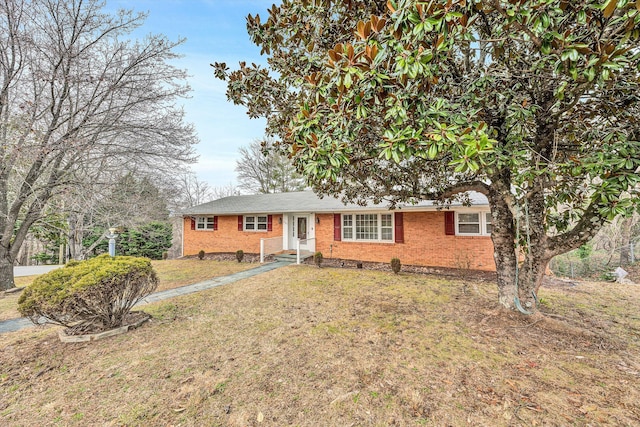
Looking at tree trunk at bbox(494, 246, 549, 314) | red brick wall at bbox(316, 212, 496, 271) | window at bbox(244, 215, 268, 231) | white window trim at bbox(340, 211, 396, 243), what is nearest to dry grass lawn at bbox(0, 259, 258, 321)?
window at bbox(244, 215, 268, 231)

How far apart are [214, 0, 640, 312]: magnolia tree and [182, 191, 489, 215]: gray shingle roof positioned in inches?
193

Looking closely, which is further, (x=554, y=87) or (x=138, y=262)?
(x=138, y=262)

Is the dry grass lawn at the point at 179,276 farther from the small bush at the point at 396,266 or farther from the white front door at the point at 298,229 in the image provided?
the small bush at the point at 396,266

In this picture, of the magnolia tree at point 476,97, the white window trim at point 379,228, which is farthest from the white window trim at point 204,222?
the magnolia tree at point 476,97

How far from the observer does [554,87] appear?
12.5ft

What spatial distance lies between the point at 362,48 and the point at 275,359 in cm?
434

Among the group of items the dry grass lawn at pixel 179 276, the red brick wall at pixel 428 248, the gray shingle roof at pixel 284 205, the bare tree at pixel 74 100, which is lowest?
the dry grass lawn at pixel 179 276

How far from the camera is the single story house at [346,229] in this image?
982 centimetres

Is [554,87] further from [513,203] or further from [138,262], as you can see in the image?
[138,262]

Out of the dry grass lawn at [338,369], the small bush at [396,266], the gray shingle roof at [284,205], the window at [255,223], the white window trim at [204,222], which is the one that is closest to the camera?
the dry grass lawn at [338,369]

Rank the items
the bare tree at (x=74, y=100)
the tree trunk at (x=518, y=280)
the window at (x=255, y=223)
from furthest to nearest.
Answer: the window at (x=255, y=223) < the bare tree at (x=74, y=100) < the tree trunk at (x=518, y=280)

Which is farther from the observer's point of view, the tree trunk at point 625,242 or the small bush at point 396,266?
the tree trunk at point 625,242

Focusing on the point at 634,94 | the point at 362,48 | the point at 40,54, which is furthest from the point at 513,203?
the point at 40,54

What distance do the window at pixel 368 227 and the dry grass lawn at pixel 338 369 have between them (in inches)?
221
